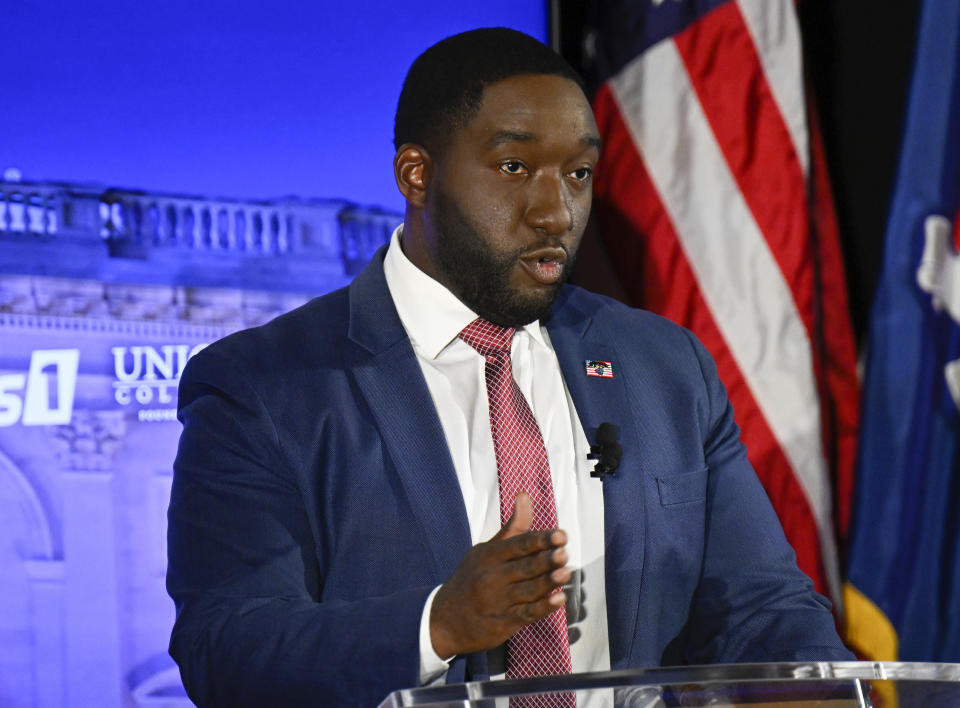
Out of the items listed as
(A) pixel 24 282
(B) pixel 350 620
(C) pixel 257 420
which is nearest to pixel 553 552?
(B) pixel 350 620

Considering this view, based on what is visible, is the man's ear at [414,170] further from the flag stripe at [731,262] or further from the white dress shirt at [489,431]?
the flag stripe at [731,262]

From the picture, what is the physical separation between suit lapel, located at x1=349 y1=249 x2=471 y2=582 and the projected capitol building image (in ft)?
2.77

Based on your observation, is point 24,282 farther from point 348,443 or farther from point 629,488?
point 629,488

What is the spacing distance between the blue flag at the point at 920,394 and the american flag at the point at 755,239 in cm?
12

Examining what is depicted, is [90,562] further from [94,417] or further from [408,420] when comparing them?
[408,420]

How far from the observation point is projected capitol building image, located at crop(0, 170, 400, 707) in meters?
2.48

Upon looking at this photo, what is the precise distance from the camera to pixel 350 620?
156cm

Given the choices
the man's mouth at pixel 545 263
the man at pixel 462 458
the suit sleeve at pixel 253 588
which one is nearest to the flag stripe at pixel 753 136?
the man at pixel 462 458

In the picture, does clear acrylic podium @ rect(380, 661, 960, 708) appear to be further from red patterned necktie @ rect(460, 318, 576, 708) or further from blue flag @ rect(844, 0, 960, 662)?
blue flag @ rect(844, 0, 960, 662)

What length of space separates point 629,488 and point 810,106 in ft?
4.97

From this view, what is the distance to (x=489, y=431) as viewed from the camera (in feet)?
6.15

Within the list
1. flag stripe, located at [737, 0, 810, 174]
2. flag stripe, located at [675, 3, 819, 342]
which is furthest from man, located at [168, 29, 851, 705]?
flag stripe, located at [737, 0, 810, 174]

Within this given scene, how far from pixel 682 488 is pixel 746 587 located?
0.20 meters

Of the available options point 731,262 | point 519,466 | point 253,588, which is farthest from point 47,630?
point 731,262
